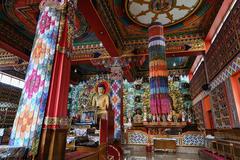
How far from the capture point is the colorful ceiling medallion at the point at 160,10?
546 centimetres

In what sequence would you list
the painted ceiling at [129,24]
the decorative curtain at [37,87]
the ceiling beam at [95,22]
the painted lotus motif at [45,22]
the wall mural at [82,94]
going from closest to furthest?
the decorative curtain at [37,87] < the painted lotus motif at [45,22] < the ceiling beam at [95,22] < the painted ceiling at [129,24] < the wall mural at [82,94]

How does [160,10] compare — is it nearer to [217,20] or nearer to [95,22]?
[217,20]

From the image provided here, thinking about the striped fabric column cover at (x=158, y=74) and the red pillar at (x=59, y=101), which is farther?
the striped fabric column cover at (x=158, y=74)

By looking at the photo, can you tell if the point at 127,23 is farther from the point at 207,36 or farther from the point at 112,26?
the point at 207,36

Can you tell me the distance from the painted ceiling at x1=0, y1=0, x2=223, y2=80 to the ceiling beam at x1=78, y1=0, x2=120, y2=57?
0.73 feet

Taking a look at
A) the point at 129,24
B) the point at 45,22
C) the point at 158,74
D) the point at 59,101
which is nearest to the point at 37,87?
the point at 59,101

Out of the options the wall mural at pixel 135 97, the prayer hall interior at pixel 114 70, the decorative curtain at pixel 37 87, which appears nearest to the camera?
the decorative curtain at pixel 37 87

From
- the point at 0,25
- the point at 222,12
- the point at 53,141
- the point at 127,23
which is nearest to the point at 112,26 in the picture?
the point at 127,23

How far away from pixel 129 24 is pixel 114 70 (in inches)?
95.1

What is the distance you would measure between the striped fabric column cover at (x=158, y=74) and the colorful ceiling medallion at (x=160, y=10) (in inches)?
14.5

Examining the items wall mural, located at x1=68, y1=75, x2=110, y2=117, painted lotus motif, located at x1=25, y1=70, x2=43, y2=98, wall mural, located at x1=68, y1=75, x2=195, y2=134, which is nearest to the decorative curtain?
painted lotus motif, located at x1=25, y1=70, x2=43, y2=98

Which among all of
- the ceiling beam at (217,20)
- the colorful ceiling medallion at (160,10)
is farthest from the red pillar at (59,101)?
the ceiling beam at (217,20)

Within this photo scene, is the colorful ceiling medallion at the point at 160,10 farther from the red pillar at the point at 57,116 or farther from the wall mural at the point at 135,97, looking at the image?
the wall mural at the point at 135,97

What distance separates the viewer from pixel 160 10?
580cm
